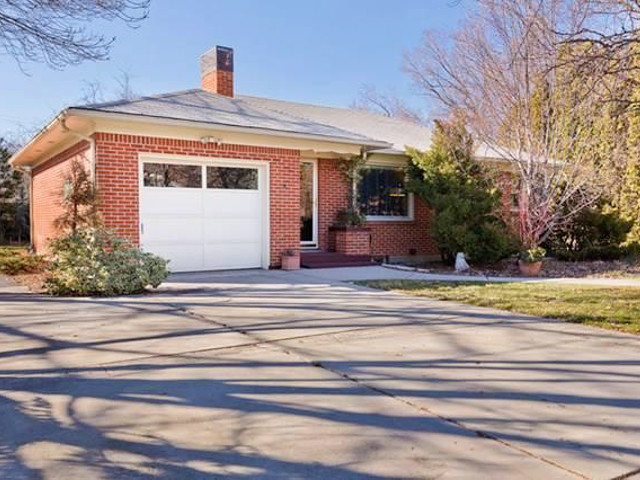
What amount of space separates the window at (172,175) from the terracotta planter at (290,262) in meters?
2.34

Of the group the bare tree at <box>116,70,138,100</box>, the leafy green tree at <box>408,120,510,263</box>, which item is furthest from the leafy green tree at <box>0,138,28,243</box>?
the leafy green tree at <box>408,120,510,263</box>

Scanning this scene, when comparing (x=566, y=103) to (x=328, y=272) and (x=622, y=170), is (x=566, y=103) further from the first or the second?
(x=328, y=272)

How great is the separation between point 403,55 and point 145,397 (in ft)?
62.6

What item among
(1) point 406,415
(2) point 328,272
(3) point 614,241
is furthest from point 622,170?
(1) point 406,415

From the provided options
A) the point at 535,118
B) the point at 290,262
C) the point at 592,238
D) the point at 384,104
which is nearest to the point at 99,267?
the point at 290,262

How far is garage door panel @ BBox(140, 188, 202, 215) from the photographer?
10.1 m

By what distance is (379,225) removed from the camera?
1394cm

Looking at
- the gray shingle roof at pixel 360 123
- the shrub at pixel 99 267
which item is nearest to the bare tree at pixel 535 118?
the gray shingle roof at pixel 360 123

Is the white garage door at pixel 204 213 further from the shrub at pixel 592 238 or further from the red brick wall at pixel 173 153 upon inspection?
the shrub at pixel 592 238

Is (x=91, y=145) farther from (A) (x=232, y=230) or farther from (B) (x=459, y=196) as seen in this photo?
(B) (x=459, y=196)

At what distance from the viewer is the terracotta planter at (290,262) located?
37.0 ft

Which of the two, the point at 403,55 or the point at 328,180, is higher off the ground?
the point at 403,55

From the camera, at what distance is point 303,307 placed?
7082mm

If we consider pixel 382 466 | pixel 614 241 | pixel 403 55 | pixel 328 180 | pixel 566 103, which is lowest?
pixel 382 466
